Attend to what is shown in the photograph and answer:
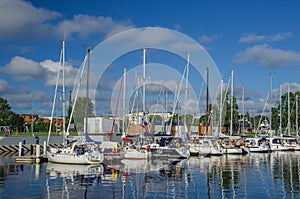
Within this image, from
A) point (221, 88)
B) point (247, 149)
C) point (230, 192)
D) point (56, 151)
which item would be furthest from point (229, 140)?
point (230, 192)

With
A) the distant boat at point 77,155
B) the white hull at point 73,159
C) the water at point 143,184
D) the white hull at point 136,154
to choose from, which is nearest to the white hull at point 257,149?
the white hull at point 136,154

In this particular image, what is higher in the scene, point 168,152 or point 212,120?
point 212,120

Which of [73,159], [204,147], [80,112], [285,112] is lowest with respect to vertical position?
[73,159]

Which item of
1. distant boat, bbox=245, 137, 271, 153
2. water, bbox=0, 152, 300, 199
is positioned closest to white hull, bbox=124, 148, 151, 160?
water, bbox=0, 152, 300, 199

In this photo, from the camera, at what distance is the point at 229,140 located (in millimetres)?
76062

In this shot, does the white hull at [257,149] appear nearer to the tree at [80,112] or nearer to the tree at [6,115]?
the tree at [80,112]

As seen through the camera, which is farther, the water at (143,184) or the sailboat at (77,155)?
the sailboat at (77,155)

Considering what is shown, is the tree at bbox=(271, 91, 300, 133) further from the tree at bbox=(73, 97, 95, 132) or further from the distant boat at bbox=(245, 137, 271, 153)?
the tree at bbox=(73, 97, 95, 132)

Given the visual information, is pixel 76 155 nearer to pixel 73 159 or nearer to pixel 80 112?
pixel 73 159

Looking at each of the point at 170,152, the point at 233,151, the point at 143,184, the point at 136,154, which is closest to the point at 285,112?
the point at 233,151

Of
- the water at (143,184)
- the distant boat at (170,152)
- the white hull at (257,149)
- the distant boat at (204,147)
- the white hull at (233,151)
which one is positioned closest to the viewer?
the water at (143,184)

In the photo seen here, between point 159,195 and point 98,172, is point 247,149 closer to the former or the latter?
point 98,172

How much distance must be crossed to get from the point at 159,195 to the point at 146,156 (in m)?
25.6

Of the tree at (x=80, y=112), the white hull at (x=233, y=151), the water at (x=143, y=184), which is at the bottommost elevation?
the water at (x=143, y=184)
